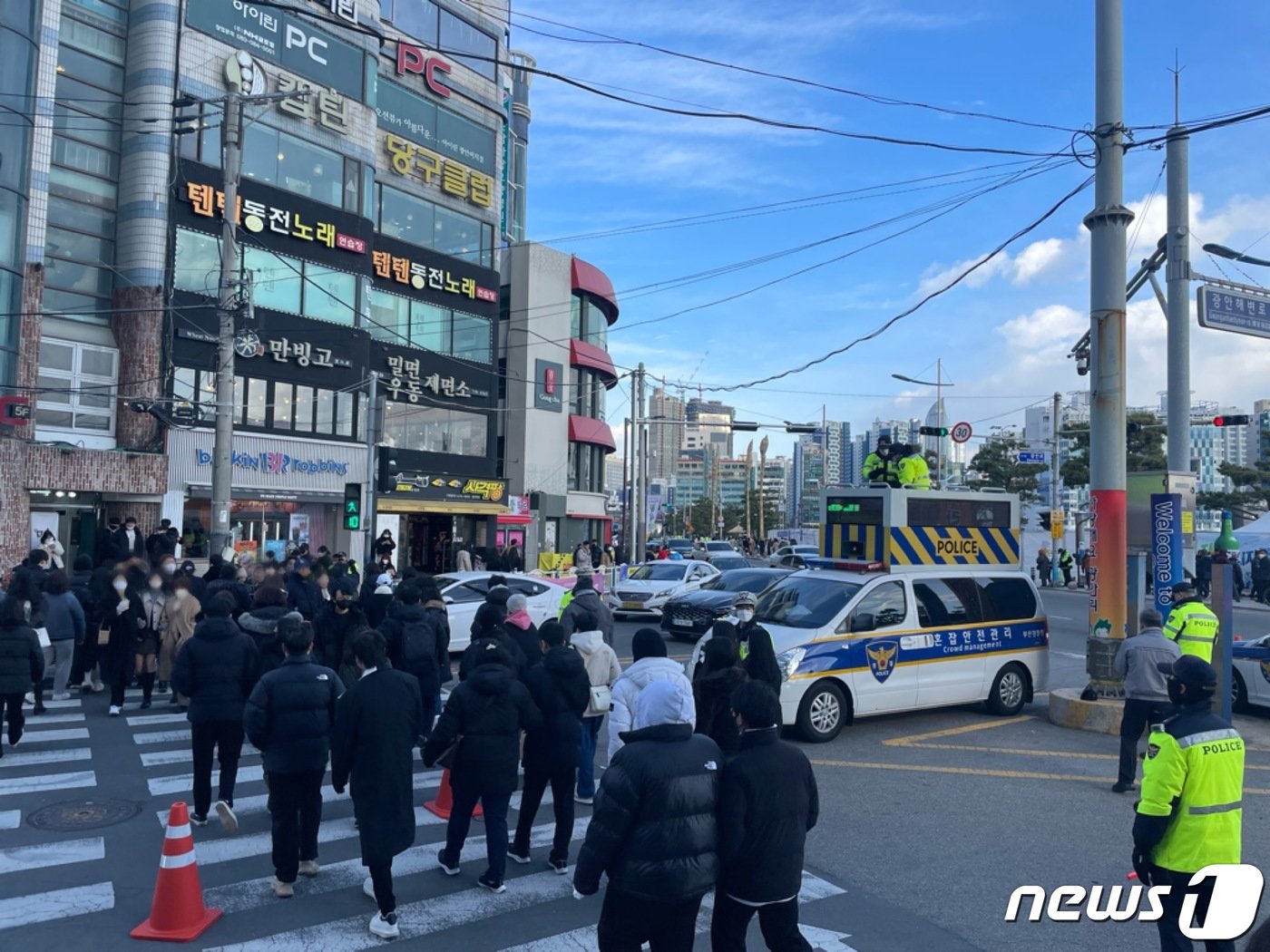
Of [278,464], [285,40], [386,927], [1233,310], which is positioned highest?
[285,40]

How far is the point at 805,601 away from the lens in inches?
431

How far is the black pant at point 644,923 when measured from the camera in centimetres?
394

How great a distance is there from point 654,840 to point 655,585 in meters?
19.4

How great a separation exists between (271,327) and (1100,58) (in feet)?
75.4

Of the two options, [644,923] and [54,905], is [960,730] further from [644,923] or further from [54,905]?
[54,905]

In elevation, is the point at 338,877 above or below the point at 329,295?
below

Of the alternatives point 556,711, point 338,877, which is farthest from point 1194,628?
point 338,877

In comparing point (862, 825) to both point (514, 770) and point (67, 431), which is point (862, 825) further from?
point (67, 431)

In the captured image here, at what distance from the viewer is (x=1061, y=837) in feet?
24.0

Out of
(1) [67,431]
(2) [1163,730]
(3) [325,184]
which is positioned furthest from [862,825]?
(3) [325,184]

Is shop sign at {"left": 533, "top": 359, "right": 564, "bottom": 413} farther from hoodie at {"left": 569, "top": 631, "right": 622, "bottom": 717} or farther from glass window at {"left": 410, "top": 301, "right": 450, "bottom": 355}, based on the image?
hoodie at {"left": 569, "top": 631, "right": 622, "bottom": 717}

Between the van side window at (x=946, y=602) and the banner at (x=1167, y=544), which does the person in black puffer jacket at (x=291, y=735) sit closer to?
the van side window at (x=946, y=602)

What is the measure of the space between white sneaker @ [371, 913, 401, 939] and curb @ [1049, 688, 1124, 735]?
29.3 ft

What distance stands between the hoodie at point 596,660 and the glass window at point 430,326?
27.2 m
